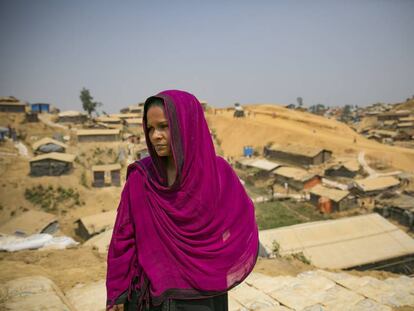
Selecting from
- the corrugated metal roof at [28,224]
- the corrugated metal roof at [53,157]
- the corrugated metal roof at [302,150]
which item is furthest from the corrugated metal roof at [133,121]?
the corrugated metal roof at [28,224]

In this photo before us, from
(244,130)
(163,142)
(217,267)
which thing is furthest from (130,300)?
(244,130)

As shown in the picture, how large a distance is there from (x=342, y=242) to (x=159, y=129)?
11.2 meters

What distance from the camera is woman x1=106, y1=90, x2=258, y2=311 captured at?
146cm

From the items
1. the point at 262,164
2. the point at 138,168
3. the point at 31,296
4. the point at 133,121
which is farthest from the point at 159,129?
the point at 133,121

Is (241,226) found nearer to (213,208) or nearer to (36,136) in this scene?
(213,208)

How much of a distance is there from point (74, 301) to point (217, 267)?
2.48 m

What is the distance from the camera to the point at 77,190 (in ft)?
63.4

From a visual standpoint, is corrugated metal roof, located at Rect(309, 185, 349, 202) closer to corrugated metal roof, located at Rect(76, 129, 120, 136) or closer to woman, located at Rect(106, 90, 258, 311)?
corrugated metal roof, located at Rect(76, 129, 120, 136)

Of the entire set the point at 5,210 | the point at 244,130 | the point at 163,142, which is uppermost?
the point at 163,142

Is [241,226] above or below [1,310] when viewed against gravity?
above

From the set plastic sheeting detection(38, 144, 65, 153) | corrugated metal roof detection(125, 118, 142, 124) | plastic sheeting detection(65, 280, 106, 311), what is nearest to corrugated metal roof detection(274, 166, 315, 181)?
plastic sheeting detection(38, 144, 65, 153)

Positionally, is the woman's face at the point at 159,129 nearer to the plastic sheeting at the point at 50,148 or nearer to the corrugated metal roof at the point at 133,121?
the plastic sheeting at the point at 50,148

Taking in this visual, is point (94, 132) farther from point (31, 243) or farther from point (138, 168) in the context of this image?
point (138, 168)

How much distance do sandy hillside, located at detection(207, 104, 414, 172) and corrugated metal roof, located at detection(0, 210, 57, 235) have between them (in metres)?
24.4
